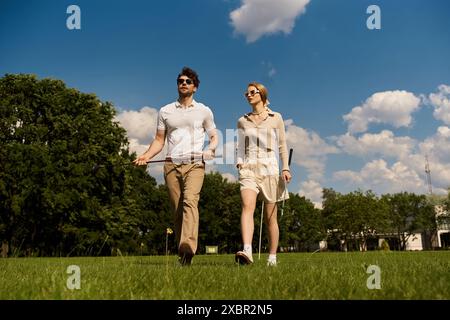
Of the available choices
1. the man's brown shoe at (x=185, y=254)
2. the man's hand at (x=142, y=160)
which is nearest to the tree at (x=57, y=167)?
the man's hand at (x=142, y=160)

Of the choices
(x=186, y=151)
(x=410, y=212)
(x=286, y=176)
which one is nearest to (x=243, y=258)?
(x=286, y=176)

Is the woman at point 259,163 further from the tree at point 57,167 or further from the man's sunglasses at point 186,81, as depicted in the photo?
the tree at point 57,167

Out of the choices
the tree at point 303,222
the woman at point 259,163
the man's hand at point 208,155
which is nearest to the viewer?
the man's hand at point 208,155

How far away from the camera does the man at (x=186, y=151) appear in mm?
7270

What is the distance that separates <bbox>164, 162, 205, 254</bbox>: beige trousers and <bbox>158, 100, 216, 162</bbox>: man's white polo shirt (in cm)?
21

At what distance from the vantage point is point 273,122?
7.67m

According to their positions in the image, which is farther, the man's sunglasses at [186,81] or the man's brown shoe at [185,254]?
the man's sunglasses at [186,81]

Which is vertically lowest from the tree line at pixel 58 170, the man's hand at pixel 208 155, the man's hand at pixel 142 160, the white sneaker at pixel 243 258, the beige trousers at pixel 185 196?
the white sneaker at pixel 243 258

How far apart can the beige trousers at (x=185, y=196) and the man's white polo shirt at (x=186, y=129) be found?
0.21 metres

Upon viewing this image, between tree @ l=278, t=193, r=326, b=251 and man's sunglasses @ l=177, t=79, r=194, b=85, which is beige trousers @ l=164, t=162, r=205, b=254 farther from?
tree @ l=278, t=193, r=326, b=251

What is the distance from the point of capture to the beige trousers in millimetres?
7180
